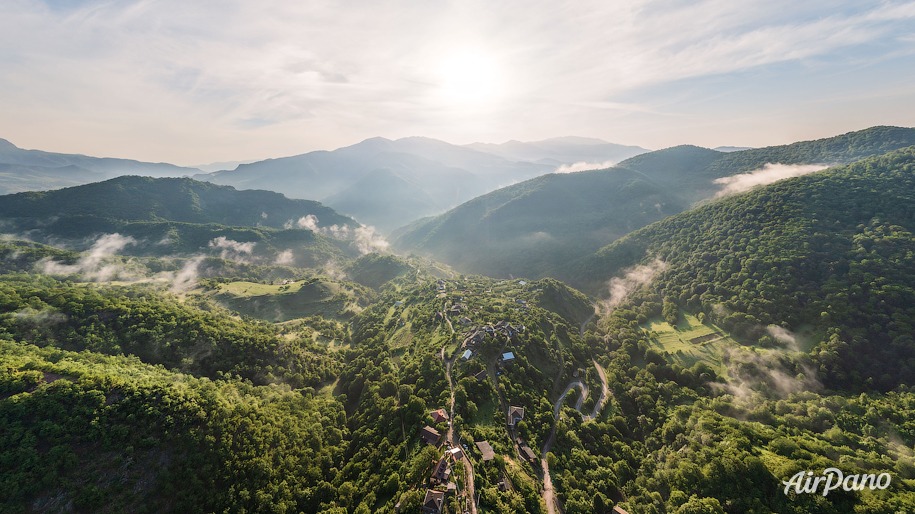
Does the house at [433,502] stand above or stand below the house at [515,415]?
above

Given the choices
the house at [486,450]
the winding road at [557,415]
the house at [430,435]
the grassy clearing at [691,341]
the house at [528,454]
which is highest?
the house at [430,435]

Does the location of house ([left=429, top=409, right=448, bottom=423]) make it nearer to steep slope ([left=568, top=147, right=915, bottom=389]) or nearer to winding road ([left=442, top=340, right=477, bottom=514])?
winding road ([left=442, top=340, right=477, bottom=514])

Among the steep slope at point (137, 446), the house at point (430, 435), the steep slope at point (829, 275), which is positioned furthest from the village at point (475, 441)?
the steep slope at point (829, 275)

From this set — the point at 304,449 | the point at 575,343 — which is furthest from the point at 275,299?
the point at 575,343

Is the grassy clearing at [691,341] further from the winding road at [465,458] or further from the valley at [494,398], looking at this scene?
the winding road at [465,458]

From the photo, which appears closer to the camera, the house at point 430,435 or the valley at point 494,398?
A: the valley at point 494,398

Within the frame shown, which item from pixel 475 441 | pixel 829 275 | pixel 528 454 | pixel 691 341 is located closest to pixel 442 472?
pixel 475 441

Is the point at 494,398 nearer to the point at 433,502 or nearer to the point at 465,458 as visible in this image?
the point at 465,458
